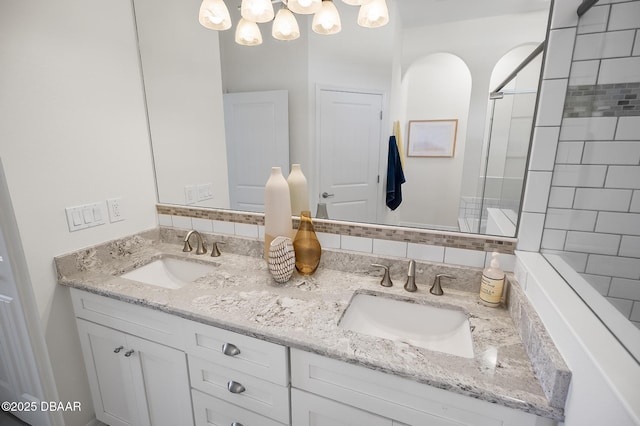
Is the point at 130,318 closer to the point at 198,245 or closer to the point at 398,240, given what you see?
the point at 198,245

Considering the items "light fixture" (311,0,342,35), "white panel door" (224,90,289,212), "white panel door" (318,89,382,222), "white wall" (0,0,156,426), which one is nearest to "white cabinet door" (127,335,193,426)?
"white wall" (0,0,156,426)

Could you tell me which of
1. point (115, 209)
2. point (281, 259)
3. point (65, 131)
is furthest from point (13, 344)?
point (281, 259)

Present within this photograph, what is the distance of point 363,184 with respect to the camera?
4.51 feet

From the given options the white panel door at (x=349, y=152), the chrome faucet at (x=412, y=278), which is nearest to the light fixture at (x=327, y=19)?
the white panel door at (x=349, y=152)

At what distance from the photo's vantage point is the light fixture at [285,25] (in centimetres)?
114

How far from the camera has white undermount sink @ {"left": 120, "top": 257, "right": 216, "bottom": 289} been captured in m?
1.44

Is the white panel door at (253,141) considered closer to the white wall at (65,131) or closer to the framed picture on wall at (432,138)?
the white wall at (65,131)

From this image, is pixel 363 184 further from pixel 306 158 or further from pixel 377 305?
pixel 377 305

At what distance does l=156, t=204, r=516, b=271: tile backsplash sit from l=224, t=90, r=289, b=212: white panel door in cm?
11

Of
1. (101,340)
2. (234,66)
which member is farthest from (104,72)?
(101,340)

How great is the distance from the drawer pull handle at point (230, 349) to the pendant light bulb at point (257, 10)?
1199mm

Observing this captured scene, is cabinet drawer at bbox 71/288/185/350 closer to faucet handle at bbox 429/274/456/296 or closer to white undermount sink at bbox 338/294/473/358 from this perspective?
white undermount sink at bbox 338/294/473/358

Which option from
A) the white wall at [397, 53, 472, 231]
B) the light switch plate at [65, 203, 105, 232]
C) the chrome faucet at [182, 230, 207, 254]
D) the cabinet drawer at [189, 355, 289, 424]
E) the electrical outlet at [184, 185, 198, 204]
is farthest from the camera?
the electrical outlet at [184, 185, 198, 204]

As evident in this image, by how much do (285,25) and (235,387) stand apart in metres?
1.36
